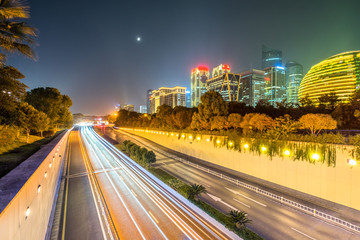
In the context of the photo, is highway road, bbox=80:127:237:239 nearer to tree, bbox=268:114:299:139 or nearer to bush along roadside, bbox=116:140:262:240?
bush along roadside, bbox=116:140:262:240

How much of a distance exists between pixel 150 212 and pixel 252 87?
578 feet

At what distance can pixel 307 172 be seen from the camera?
554 inches

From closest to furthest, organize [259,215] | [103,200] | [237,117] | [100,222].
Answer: [100,222] → [259,215] → [103,200] → [237,117]

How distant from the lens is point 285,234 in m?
9.84

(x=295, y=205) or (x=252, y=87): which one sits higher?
(x=252, y=87)

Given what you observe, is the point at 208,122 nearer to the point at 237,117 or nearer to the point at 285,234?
the point at 237,117

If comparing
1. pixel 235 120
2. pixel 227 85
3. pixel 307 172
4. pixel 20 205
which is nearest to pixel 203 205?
pixel 307 172

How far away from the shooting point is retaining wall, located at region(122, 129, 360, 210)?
11.9 meters

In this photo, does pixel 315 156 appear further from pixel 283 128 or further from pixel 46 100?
pixel 46 100

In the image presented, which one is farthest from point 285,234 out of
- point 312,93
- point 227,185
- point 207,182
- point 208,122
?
point 312,93

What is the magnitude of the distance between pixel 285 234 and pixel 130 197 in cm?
1187

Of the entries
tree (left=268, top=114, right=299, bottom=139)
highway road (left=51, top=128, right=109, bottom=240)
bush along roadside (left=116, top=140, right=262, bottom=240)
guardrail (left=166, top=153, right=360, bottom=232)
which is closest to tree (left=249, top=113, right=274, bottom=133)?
Answer: tree (left=268, top=114, right=299, bottom=139)

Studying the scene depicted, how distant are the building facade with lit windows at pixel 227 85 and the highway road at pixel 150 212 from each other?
99.9 metres

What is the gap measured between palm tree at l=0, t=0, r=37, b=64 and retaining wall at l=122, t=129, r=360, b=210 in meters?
19.8
